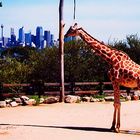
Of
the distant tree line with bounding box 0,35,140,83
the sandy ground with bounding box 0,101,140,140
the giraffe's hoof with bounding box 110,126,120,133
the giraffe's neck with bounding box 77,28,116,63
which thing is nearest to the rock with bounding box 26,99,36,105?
the sandy ground with bounding box 0,101,140,140

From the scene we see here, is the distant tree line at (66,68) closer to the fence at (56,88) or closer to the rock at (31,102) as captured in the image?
the fence at (56,88)

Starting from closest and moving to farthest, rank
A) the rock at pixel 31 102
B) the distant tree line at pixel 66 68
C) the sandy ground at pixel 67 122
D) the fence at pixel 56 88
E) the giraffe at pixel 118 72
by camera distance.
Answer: the sandy ground at pixel 67 122 < the giraffe at pixel 118 72 < the rock at pixel 31 102 < the fence at pixel 56 88 < the distant tree line at pixel 66 68

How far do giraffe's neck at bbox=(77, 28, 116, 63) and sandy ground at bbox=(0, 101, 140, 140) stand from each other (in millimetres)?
2151

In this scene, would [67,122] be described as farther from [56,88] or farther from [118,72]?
[56,88]

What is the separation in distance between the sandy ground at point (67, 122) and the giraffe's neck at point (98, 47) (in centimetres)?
215

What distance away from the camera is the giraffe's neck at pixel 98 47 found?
14.0 metres

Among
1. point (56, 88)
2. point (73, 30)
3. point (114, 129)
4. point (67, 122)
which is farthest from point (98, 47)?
point (56, 88)

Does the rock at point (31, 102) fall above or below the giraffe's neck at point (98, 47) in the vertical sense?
below

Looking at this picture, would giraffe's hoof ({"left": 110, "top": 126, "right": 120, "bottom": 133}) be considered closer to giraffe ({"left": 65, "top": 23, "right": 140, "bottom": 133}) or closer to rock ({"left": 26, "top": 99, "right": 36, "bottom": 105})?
giraffe ({"left": 65, "top": 23, "right": 140, "bottom": 133})

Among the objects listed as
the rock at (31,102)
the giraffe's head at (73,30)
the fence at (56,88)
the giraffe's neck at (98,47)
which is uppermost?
the giraffe's head at (73,30)

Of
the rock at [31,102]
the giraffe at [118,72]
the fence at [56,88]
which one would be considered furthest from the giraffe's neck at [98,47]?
the fence at [56,88]

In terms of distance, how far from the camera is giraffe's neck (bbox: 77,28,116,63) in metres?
14.0

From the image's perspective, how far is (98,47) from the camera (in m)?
14.3

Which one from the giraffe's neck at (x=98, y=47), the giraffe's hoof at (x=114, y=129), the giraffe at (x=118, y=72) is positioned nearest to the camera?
the giraffe's hoof at (x=114, y=129)
